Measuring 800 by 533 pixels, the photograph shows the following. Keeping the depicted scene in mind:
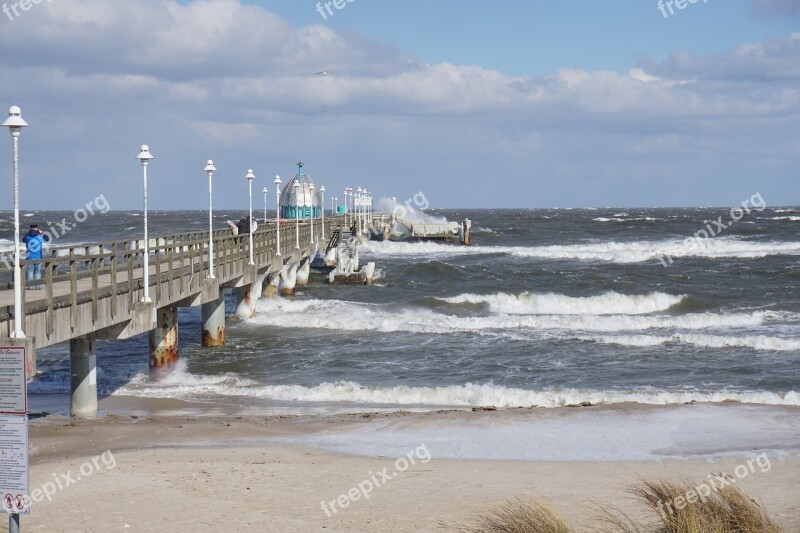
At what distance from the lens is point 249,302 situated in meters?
31.3

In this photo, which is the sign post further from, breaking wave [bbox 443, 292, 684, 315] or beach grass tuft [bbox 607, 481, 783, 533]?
breaking wave [bbox 443, 292, 684, 315]

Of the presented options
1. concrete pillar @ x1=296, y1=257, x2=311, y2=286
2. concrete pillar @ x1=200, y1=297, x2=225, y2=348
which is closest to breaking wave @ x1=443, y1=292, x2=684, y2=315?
concrete pillar @ x1=296, y1=257, x2=311, y2=286

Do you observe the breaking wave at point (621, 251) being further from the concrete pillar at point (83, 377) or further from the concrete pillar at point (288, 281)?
the concrete pillar at point (83, 377)

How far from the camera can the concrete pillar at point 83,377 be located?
1523 cm

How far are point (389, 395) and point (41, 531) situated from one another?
33.4ft

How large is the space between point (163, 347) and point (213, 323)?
4084 mm

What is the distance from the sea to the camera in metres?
18.5

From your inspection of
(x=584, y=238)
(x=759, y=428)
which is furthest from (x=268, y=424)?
(x=584, y=238)

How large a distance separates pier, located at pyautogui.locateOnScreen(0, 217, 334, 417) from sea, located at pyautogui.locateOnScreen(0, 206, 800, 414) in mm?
1154

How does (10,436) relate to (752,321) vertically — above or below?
above

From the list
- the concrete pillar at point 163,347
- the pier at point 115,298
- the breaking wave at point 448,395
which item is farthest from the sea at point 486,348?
the pier at point 115,298

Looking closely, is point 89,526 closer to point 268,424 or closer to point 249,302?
point 268,424

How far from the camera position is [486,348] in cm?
2495

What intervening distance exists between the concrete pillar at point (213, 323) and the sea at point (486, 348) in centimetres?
52
